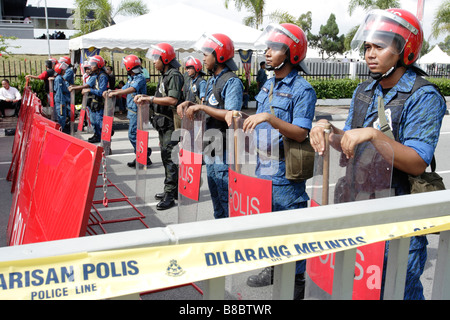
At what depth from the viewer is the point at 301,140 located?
2771mm

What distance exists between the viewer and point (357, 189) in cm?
180

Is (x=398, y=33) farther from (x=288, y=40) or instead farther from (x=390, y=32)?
(x=288, y=40)

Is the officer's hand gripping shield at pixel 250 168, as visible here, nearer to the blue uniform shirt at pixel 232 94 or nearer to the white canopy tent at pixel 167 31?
the blue uniform shirt at pixel 232 94

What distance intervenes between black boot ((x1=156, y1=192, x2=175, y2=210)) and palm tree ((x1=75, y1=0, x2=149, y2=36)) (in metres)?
17.0

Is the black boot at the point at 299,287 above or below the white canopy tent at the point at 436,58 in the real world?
above

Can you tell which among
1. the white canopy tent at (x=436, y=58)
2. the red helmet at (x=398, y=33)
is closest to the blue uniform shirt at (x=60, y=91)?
the red helmet at (x=398, y=33)

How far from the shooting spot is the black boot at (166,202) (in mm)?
5465

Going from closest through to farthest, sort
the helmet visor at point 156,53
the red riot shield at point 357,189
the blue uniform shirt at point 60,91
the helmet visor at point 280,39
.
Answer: the red riot shield at point 357,189, the helmet visor at point 280,39, the helmet visor at point 156,53, the blue uniform shirt at point 60,91

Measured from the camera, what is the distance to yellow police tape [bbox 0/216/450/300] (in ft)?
3.37

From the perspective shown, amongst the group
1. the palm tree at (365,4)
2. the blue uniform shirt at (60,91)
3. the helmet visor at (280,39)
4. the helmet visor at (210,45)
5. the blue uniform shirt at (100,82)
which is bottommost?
the blue uniform shirt at (60,91)

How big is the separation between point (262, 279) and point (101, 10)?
20.0 meters

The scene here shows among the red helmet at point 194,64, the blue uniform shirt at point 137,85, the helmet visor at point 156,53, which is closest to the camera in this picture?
the helmet visor at point 156,53

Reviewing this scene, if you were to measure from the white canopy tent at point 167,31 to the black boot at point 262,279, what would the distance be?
10664 mm
